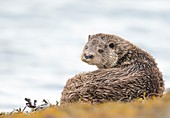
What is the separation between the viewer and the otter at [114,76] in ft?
26.7

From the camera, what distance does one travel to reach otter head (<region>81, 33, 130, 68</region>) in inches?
391

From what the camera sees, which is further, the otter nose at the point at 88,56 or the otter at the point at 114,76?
the otter nose at the point at 88,56

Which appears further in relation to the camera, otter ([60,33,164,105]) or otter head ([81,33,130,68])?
otter head ([81,33,130,68])

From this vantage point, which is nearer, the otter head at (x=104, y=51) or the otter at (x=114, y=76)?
the otter at (x=114, y=76)

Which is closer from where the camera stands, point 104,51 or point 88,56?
point 88,56

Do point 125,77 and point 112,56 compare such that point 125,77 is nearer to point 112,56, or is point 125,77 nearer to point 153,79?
point 153,79

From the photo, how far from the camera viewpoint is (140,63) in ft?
31.2

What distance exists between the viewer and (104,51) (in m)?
10.1

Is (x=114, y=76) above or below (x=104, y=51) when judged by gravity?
below

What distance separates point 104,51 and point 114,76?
1.62 m

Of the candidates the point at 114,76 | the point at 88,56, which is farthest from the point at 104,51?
the point at 114,76

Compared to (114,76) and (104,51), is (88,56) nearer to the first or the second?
(104,51)

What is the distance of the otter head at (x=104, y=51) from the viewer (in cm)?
994

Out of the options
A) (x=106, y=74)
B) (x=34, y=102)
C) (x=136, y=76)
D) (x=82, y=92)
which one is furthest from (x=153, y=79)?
(x=34, y=102)
